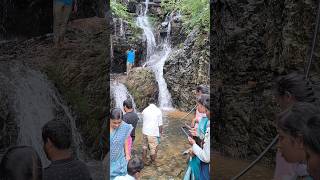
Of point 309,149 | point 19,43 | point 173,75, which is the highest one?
point 19,43

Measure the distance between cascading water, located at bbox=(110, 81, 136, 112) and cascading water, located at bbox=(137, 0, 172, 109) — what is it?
37 cm

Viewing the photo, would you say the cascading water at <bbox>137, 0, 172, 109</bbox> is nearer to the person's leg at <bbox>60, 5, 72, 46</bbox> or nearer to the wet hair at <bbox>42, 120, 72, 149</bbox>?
the person's leg at <bbox>60, 5, 72, 46</bbox>

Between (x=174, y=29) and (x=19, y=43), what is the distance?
1.67m

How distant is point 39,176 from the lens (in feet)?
11.8

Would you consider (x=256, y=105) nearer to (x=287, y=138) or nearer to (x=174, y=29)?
(x=174, y=29)

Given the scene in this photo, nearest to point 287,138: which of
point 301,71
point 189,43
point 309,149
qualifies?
point 309,149

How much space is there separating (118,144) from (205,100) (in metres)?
1.06

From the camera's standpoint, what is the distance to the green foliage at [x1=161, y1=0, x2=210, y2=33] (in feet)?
16.0

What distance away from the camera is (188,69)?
505 centimetres

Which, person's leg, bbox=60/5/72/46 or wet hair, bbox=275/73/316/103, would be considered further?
person's leg, bbox=60/5/72/46

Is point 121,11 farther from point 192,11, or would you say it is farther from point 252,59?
point 252,59

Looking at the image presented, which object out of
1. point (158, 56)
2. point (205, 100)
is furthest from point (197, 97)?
point (158, 56)

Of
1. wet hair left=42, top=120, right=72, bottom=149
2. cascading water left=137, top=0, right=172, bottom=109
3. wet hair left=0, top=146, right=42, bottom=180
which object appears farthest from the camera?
cascading water left=137, top=0, right=172, bottom=109

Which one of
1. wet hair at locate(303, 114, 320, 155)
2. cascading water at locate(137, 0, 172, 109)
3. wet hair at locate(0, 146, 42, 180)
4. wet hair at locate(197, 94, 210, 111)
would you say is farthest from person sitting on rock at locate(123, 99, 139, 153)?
wet hair at locate(303, 114, 320, 155)
